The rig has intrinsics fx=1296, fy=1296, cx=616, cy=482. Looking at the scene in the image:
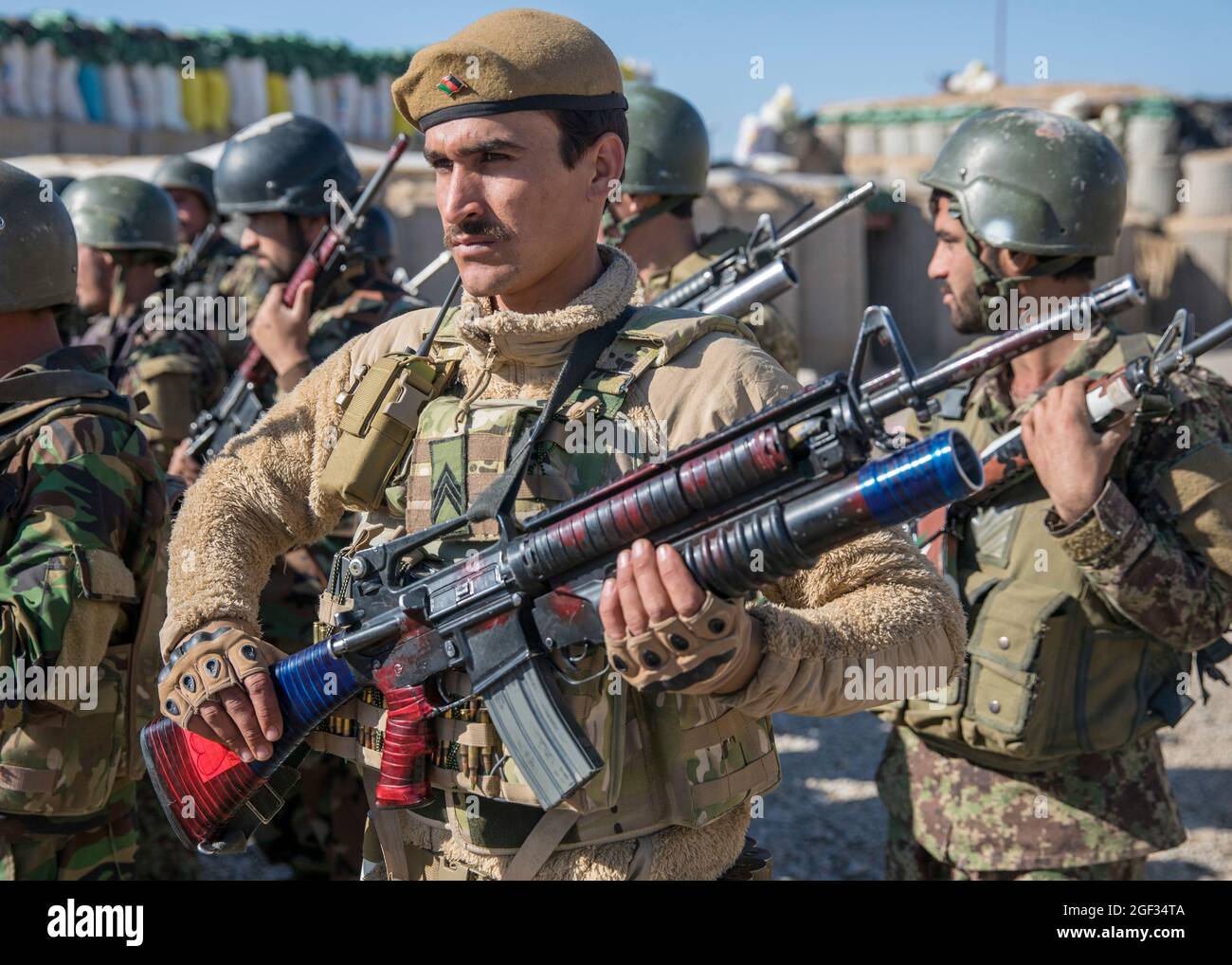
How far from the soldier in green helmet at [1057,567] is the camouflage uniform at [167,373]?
10.8ft

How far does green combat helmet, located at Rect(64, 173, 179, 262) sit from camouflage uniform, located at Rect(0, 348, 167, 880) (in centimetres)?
333

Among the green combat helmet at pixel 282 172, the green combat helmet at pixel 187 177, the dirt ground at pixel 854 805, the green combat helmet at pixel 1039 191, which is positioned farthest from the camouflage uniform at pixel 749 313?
the green combat helmet at pixel 187 177

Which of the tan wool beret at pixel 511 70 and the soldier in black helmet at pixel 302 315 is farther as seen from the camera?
the soldier in black helmet at pixel 302 315

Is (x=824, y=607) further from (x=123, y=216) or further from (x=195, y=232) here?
(x=195, y=232)

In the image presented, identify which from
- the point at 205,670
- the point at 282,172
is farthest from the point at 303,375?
the point at 205,670

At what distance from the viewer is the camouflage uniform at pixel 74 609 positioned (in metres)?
2.95

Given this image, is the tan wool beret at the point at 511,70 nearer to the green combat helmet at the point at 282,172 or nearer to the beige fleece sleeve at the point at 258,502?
the beige fleece sleeve at the point at 258,502

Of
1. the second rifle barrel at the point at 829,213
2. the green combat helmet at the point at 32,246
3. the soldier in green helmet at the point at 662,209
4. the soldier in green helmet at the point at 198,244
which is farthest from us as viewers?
the soldier in green helmet at the point at 198,244

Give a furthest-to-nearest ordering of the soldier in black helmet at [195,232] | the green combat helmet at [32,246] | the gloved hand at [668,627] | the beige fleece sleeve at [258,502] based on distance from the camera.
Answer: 1. the soldier in black helmet at [195,232]
2. the green combat helmet at [32,246]
3. the beige fleece sleeve at [258,502]
4. the gloved hand at [668,627]

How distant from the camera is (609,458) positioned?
2223 millimetres

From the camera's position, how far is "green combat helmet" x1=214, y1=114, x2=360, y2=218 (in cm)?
560

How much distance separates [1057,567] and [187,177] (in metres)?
7.08

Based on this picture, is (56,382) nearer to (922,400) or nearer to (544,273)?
(544,273)
